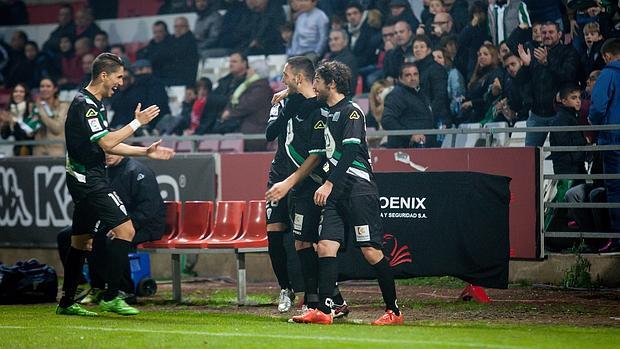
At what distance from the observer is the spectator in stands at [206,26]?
19328 mm

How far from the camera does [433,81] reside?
15.5m

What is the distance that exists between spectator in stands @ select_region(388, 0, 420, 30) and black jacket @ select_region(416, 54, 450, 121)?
0.90 m

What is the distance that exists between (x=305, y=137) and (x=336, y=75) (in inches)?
48.6

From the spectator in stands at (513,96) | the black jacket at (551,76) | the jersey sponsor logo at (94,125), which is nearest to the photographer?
the jersey sponsor logo at (94,125)

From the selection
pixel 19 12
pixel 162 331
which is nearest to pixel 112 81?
pixel 162 331

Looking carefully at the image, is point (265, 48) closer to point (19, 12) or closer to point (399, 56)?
point (399, 56)

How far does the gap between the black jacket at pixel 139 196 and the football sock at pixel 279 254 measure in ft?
5.99

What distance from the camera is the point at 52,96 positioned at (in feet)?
62.6

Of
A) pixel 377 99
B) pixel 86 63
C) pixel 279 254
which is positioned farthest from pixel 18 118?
pixel 279 254

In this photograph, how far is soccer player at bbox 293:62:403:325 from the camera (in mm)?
10000

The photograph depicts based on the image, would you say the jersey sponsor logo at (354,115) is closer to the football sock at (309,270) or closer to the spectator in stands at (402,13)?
the football sock at (309,270)

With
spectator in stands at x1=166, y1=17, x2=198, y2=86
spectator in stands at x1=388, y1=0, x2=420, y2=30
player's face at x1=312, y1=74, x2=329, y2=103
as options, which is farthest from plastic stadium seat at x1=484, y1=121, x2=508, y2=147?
spectator in stands at x1=166, y1=17, x2=198, y2=86

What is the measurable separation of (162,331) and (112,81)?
9.23 ft

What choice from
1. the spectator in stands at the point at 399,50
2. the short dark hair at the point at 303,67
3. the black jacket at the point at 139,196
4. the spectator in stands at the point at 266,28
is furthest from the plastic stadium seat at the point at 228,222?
the spectator in stands at the point at 266,28
